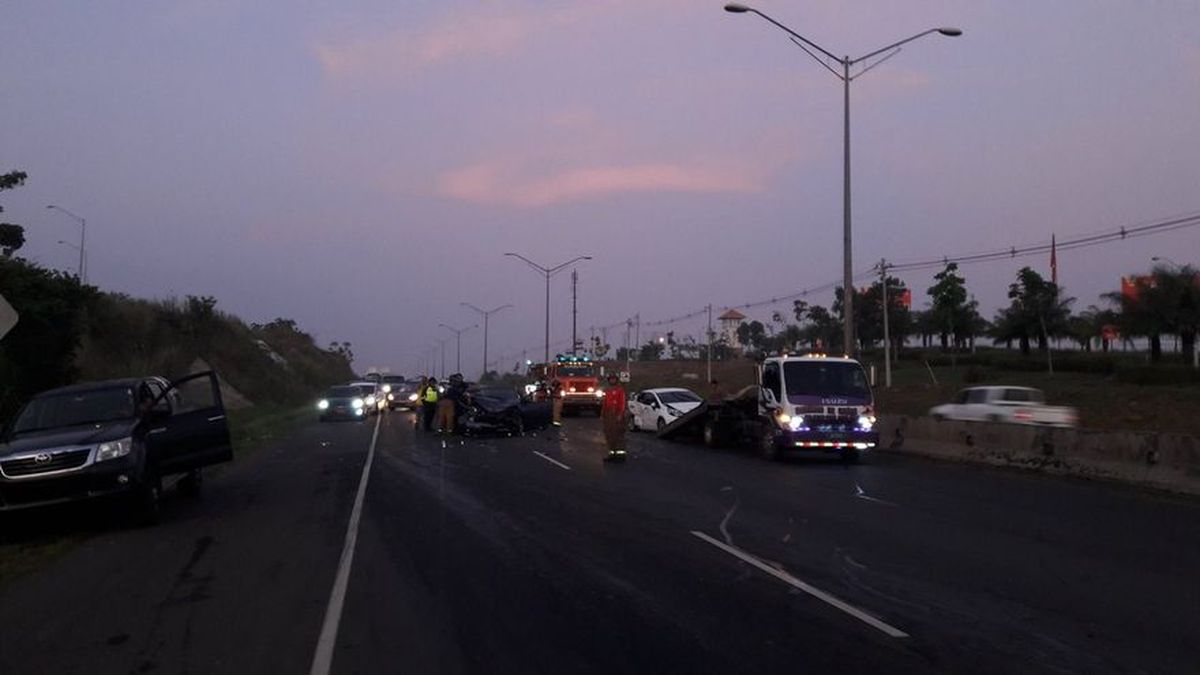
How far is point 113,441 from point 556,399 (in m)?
31.1

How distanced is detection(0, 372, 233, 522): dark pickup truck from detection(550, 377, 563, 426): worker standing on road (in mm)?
25085

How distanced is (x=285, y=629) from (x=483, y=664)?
213 cm

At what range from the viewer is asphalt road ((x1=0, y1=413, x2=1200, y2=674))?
28.8ft

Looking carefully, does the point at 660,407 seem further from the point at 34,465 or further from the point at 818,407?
the point at 34,465

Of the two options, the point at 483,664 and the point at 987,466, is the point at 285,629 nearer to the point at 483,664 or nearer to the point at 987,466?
the point at 483,664

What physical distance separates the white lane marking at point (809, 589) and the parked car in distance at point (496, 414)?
2343 cm

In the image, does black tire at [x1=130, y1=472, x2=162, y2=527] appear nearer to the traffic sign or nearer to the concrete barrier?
the traffic sign

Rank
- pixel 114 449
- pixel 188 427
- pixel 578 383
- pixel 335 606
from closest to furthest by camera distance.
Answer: pixel 335 606 < pixel 114 449 < pixel 188 427 < pixel 578 383

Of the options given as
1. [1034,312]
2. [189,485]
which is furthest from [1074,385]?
[189,485]

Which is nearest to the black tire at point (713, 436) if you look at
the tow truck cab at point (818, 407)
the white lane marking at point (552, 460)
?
the tow truck cab at point (818, 407)

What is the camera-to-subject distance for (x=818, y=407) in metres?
26.7

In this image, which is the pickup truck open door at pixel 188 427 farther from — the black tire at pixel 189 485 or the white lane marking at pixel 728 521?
the white lane marking at pixel 728 521

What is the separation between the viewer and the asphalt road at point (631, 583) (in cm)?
878

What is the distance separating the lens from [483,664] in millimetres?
8398
